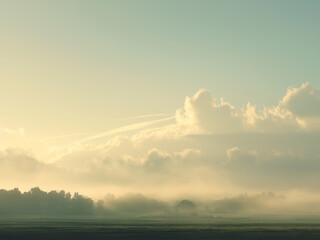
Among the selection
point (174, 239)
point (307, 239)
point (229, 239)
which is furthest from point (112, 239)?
point (307, 239)

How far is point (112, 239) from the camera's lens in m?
122

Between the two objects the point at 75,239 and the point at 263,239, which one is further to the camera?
the point at 263,239

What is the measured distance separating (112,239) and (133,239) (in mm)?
6841

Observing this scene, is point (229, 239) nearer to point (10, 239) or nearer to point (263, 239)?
point (263, 239)

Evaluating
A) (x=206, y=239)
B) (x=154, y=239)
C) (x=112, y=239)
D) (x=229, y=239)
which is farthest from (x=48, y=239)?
(x=229, y=239)

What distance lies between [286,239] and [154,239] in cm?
4569

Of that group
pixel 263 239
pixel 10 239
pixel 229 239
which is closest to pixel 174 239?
pixel 229 239

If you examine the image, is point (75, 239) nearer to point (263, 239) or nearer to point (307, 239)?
point (263, 239)

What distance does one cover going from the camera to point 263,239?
12938cm

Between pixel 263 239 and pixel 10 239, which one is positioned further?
pixel 263 239

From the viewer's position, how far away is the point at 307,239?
125 metres

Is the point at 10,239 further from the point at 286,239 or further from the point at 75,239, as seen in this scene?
the point at 286,239

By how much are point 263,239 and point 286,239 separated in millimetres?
7843

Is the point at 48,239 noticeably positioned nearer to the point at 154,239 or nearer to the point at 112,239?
the point at 112,239
